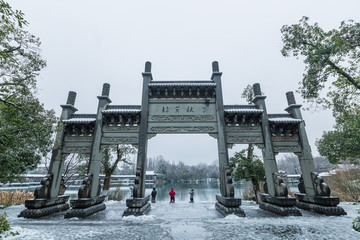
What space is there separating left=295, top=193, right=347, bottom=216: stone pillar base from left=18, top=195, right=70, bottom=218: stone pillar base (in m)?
12.4

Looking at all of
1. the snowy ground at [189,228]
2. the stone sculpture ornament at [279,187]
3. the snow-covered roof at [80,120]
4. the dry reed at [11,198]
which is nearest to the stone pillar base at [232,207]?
the snowy ground at [189,228]

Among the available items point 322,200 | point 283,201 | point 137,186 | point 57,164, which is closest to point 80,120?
point 57,164

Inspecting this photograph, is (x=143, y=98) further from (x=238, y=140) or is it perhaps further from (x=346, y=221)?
(x=346, y=221)

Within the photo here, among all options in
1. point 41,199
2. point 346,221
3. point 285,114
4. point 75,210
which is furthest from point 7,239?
point 285,114

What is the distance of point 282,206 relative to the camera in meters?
7.07

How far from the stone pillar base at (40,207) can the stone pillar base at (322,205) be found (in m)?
12.4

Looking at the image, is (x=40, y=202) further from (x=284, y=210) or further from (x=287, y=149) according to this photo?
(x=287, y=149)

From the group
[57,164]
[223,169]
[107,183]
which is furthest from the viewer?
[107,183]

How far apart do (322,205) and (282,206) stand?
1892mm

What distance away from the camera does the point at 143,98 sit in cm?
888

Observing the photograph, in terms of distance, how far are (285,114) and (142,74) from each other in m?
8.58

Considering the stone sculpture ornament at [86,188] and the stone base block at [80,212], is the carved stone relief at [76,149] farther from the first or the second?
the stone base block at [80,212]

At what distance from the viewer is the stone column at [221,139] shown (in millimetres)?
7480

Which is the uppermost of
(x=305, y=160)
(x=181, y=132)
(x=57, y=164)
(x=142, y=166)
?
(x=181, y=132)
